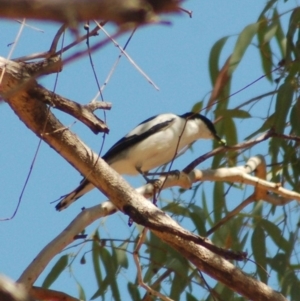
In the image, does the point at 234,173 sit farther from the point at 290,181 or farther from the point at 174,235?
the point at 174,235

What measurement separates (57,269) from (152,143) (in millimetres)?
1321

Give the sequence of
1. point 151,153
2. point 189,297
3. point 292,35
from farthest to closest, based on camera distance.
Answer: point 151,153
point 292,35
point 189,297

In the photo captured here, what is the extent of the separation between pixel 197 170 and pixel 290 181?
1.48 feet

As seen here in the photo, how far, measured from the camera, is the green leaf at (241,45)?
295cm

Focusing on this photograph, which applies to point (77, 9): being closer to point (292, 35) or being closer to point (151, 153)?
point (292, 35)

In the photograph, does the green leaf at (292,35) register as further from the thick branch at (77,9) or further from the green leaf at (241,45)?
the thick branch at (77,9)

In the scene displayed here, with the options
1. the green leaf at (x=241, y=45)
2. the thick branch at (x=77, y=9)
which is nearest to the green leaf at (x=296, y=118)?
the green leaf at (x=241, y=45)

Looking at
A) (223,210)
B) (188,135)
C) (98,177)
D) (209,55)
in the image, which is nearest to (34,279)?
(98,177)

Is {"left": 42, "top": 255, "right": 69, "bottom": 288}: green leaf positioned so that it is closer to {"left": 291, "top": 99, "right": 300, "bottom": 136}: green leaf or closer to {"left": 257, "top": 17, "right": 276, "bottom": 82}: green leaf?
{"left": 291, "top": 99, "right": 300, "bottom": 136}: green leaf

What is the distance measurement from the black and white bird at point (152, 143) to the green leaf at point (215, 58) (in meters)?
0.71

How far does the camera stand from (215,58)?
3127 mm

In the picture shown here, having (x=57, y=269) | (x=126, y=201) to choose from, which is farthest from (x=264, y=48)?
(x=126, y=201)

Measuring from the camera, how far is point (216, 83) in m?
3.07

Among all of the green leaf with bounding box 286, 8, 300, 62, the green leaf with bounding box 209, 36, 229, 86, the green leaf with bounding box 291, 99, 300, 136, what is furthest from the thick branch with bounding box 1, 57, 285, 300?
the green leaf with bounding box 209, 36, 229, 86
